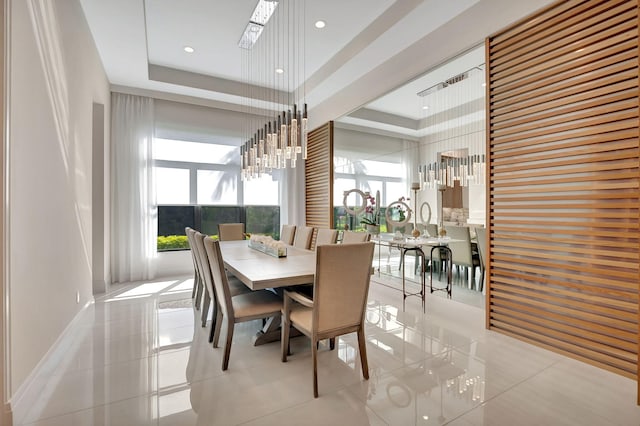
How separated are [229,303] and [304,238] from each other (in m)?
1.95

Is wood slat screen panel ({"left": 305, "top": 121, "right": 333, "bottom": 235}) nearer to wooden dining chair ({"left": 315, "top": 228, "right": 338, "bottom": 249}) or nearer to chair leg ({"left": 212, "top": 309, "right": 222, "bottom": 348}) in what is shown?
wooden dining chair ({"left": 315, "top": 228, "right": 338, "bottom": 249})

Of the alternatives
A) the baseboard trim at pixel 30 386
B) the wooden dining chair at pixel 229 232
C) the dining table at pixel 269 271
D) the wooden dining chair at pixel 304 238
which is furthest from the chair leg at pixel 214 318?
the wooden dining chair at pixel 229 232

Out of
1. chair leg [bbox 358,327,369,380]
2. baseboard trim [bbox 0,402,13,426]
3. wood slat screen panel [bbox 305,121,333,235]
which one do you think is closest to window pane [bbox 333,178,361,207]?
wood slat screen panel [bbox 305,121,333,235]

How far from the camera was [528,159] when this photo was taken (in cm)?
256

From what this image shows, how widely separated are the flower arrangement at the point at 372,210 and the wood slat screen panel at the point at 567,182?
1.86 metres

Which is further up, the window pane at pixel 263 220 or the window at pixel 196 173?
the window at pixel 196 173

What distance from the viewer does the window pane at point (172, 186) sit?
532cm

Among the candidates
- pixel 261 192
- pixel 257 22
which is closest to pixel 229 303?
pixel 257 22

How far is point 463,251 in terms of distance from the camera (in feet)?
11.3

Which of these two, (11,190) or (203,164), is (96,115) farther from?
(11,190)

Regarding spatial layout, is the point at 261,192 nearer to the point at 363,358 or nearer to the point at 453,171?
the point at 453,171

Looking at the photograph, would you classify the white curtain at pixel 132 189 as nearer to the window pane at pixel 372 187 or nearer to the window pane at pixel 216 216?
the window pane at pixel 216 216

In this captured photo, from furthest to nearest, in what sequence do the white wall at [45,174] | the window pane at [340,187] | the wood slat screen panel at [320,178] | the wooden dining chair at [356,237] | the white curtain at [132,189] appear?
the wood slat screen panel at [320,178] → the window pane at [340,187] → the white curtain at [132,189] → the wooden dining chair at [356,237] → the white wall at [45,174]

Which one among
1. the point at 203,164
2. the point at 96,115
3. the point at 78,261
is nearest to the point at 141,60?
the point at 96,115
